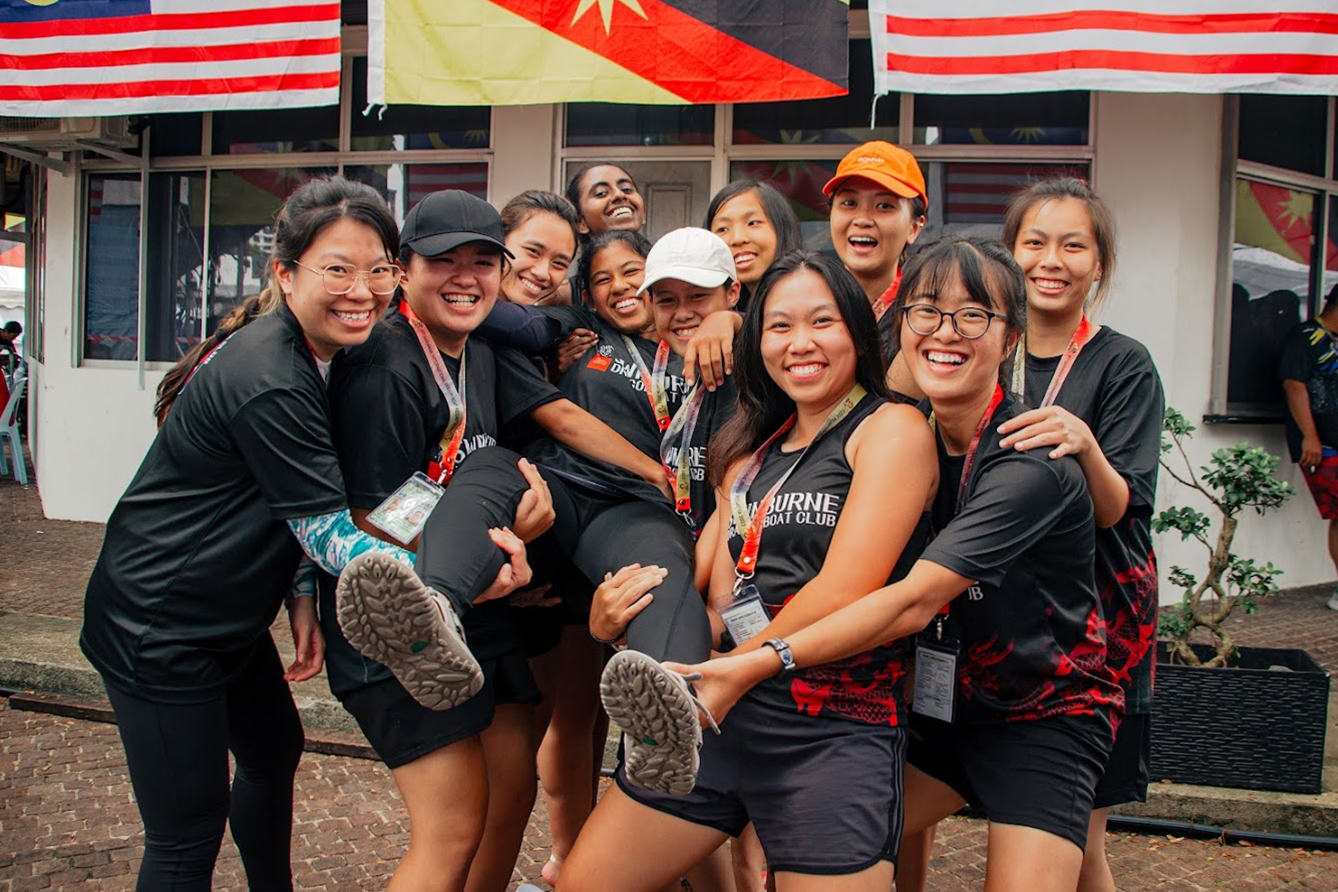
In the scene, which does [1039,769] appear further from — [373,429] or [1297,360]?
[1297,360]

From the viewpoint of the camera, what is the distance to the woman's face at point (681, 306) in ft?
11.5

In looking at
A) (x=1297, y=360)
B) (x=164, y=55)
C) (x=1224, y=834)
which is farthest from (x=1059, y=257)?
(x=164, y=55)

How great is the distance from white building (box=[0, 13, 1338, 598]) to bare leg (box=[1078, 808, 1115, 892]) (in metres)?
5.34

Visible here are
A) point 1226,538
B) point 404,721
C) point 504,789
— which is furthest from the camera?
point 1226,538

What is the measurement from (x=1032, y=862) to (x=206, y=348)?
247 centimetres

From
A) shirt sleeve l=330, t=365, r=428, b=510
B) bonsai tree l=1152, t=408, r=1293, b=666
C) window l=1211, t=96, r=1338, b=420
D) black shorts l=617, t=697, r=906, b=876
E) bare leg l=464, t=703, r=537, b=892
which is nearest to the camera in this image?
black shorts l=617, t=697, r=906, b=876

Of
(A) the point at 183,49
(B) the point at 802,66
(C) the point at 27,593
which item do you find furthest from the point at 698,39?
(C) the point at 27,593

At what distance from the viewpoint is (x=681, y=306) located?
3.54m

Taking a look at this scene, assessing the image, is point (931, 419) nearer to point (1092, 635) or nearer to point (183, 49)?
point (1092, 635)

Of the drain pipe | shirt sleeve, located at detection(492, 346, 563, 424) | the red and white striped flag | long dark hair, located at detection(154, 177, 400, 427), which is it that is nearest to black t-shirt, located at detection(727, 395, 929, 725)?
shirt sleeve, located at detection(492, 346, 563, 424)

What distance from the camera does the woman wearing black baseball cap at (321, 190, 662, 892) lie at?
2648 mm

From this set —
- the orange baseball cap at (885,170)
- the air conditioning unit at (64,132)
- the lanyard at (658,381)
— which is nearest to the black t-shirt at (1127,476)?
the orange baseball cap at (885,170)

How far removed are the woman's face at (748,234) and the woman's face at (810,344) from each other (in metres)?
1.06

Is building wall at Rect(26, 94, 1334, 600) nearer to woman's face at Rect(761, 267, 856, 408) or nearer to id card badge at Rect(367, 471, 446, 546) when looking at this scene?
woman's face at Rect(761, 267, 856, 408)
